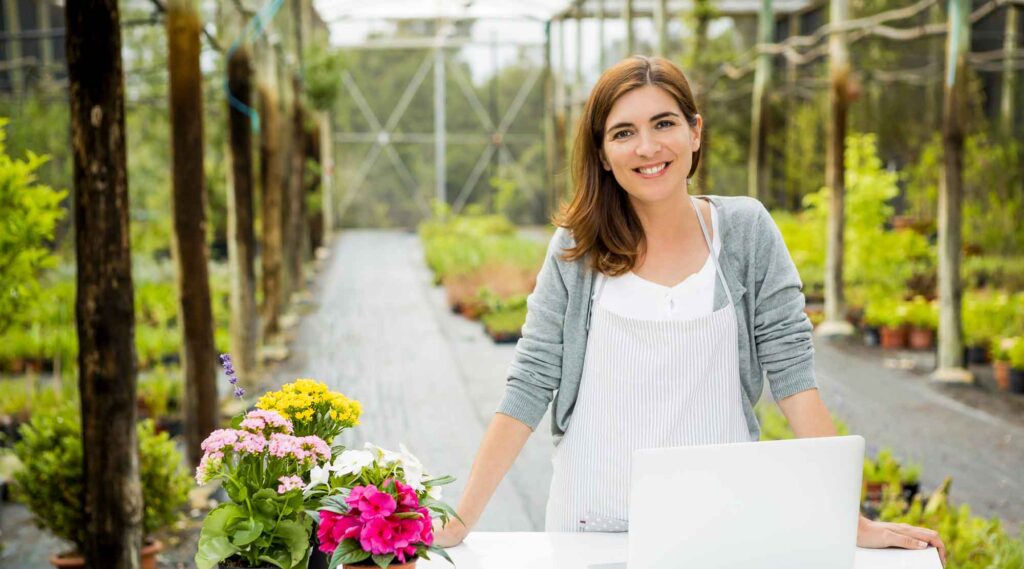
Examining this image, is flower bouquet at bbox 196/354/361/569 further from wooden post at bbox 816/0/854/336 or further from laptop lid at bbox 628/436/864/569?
wooden post at bbox 816/0/854/336

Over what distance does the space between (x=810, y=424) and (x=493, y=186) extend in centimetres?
2328

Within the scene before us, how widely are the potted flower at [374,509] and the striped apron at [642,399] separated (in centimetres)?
51

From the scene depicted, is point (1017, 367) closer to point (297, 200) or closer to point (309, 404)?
point (309, 404)

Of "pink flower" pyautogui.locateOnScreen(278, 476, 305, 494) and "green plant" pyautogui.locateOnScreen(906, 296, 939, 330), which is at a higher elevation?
"pink flower" pyautogui.locateOnScreen(278, 476, 305, 494)

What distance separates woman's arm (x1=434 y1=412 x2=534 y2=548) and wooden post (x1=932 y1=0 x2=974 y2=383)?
6.44 m

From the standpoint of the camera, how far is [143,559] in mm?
4406

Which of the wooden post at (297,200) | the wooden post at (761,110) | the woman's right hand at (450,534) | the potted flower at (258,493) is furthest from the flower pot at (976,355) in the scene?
the potted flower at (258,493)

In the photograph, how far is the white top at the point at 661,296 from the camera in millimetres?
2014

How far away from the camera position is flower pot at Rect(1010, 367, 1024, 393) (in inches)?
293

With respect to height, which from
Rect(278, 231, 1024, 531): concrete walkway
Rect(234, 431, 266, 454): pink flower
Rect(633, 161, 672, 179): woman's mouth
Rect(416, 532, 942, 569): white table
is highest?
Rect(633, 161, 672, 179): woman's mouth

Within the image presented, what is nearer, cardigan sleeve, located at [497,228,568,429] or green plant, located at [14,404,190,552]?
cardigan sleeve, located at [497,228,568,429]

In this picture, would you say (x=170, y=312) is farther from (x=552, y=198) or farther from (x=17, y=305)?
(x=552, y=198)

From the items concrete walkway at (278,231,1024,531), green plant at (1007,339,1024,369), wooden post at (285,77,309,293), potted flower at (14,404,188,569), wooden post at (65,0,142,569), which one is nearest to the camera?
wooden post at (65,0,142,569)

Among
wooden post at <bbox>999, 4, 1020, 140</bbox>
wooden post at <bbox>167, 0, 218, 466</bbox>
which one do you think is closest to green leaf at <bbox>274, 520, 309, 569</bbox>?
wooden post at <bbox>167, 0, 218, 466</bbox>
